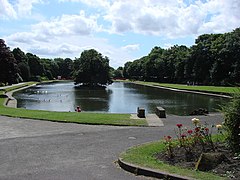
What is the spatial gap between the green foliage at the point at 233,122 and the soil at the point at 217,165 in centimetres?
26

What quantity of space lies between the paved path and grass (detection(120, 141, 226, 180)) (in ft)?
1.48

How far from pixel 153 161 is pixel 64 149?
3517mm

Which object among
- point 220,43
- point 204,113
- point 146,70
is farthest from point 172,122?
point 146,70

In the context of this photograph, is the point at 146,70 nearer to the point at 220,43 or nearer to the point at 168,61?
the point at 168,61

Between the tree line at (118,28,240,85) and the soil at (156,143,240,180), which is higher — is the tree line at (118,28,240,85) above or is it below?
above

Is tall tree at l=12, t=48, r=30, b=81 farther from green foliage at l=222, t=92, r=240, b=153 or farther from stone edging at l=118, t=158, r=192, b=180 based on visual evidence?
green foliage at l=222, t=92, r=240, b=153

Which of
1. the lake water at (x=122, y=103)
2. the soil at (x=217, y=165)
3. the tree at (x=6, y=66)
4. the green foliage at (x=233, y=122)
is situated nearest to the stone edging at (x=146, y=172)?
the soil at (x=217, y=165)

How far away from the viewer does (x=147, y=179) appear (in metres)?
7.16

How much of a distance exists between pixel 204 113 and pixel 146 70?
381 ft

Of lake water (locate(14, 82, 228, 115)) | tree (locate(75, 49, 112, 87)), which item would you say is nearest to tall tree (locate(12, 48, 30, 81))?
tree (locate(75, 49, 112, 87))

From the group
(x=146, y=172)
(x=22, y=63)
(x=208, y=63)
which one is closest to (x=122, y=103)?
(x=146, y=172)

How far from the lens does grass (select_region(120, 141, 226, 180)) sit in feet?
22.3

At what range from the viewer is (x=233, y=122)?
8203 mm

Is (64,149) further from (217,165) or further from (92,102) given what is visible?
(92,102)
